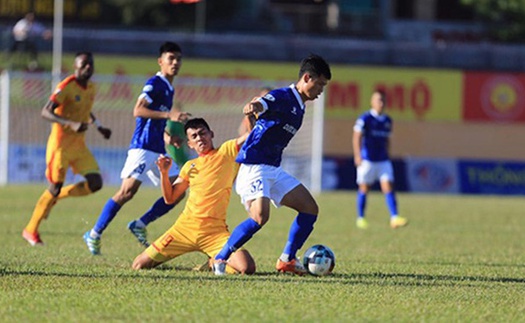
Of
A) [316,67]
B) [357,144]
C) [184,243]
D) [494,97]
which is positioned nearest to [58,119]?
[184,243]

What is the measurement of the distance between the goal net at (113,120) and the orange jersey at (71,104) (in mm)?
15227

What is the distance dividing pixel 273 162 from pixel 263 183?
0.80 ft

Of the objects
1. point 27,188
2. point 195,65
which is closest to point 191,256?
point 27,188

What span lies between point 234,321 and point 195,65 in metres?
25.8

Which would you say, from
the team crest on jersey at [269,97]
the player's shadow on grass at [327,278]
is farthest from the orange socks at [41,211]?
the team crest on jersey at [269,97]

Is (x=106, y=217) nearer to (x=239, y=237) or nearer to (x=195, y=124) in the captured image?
(x=195, y=124)

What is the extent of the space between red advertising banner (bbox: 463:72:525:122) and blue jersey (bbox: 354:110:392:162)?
54.2 feet

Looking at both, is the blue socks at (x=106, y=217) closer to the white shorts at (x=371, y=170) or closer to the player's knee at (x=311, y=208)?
the player's knee at (x=311, y=208)

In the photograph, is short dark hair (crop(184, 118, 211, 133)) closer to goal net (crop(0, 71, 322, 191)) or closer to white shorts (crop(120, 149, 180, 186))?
white shorts (crop(120, 149, 180, 186))

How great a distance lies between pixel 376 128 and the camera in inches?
675

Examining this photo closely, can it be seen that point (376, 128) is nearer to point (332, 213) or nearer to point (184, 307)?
point (332, 213)

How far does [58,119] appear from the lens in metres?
11.6

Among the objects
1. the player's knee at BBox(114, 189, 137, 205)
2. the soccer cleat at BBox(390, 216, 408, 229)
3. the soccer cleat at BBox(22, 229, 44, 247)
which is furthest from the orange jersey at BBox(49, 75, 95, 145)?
the soccer cleat at BBox(390, 216, 408, 229)

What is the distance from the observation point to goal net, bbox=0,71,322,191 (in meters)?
27.5
